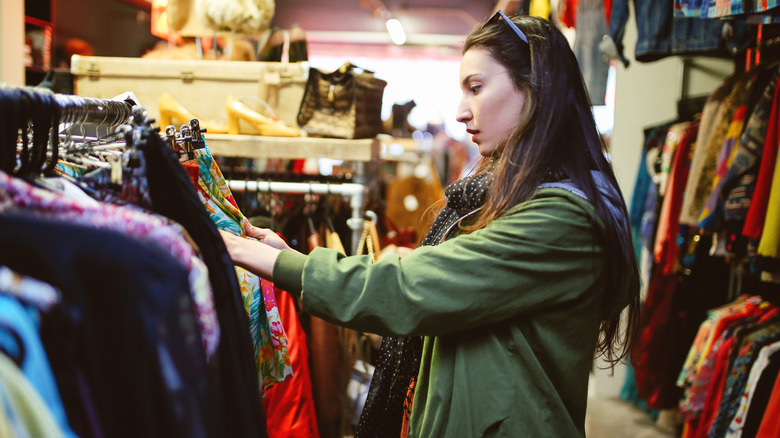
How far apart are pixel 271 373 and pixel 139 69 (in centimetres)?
146

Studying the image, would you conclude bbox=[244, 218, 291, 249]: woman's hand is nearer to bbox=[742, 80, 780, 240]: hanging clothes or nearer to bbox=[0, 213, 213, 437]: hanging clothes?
bbox=[0, 213, 213, 437]: hanging clothes

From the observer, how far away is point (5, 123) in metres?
0.82

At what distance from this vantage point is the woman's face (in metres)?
1.24

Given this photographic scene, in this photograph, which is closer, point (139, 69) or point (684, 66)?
point (139, 69)

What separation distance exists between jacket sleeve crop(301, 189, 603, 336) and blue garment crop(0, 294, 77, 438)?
0.47m

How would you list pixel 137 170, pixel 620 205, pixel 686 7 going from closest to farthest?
pixel 137 170 → pixel 620 205 → pixel 686 7

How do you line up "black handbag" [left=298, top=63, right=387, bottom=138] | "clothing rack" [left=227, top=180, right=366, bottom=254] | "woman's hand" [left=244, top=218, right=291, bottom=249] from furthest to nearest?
1. "black handbag" [left=298, top=63, right=387, bottom=138]
2. "clothing rack" [left=227, top=180, right=366, bottom=254]
3. "woman's hand" [left=244, top=218, right=291, bottom=249]

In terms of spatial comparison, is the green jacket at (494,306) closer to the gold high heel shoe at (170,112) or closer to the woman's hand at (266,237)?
the woman's hand at (266,237)

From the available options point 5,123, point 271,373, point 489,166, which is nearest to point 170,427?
point 5,123

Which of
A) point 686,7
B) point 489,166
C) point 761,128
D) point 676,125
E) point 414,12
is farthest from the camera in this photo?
point 414,12

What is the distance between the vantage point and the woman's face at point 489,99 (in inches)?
49.0

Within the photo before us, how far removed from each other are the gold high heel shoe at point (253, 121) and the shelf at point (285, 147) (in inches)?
1.1

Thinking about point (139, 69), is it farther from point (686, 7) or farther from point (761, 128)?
point (761, 128)

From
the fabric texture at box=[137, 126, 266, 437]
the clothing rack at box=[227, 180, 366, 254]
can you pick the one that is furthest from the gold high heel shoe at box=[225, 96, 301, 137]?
the fabric texture at box=[137, 126, 266, 437]
